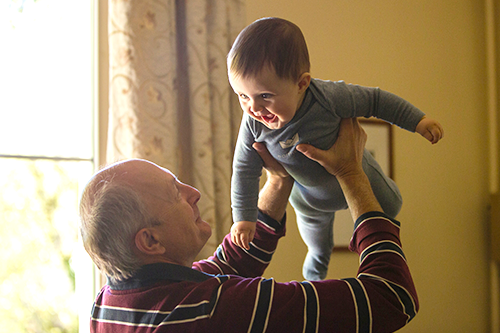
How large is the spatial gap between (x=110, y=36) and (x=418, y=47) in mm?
2116

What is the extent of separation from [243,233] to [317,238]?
1.03 ft

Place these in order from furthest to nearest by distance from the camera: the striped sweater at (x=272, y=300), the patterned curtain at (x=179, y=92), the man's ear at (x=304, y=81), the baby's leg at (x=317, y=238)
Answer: the patterned curtain at (x=179, y=92) → the baby's leg at (x=317, y=238) → the man's ear at (x=304, y=81) → the striped sweater at (x=272, y=300)

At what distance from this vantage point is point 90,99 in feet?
7.18

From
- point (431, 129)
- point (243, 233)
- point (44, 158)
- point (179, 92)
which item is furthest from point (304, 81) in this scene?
point (44, 158)

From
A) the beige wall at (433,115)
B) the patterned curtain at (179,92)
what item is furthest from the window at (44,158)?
the beige wall at (433,115)

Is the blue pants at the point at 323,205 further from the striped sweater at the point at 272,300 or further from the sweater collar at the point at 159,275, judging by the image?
the sweater collar at the point at 159,275

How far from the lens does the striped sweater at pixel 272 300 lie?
34.0 inches

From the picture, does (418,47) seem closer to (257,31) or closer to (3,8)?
(257,31)

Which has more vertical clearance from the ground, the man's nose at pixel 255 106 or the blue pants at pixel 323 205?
the man's nose at pixel 255 106

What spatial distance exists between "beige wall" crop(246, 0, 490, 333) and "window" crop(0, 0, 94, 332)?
4.35 ft

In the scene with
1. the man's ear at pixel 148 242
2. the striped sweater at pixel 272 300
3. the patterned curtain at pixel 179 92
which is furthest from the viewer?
the patterned curtain at pixel 179 92

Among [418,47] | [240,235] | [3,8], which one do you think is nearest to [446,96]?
[418,47]

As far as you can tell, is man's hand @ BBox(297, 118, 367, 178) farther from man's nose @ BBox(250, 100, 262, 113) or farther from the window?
the window

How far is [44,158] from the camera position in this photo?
209 cm
